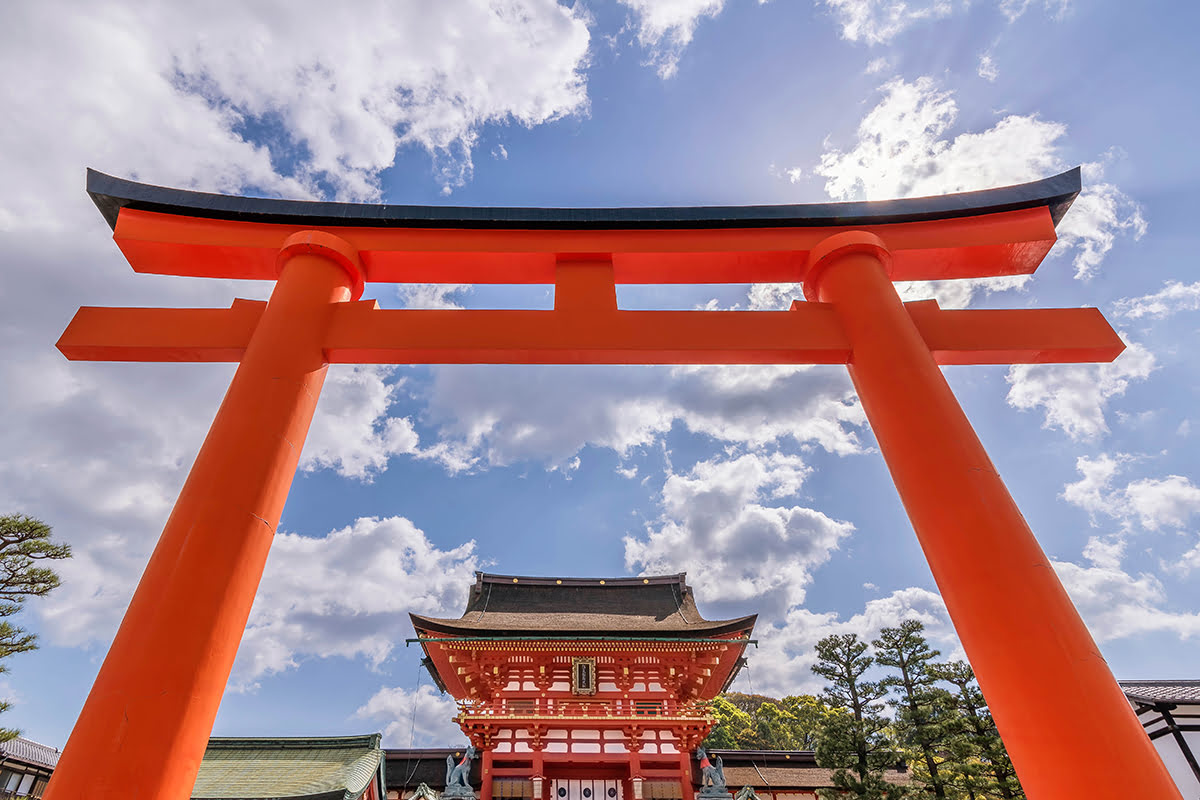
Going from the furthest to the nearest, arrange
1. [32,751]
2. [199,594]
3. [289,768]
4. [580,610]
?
1. [32,751]
2. [580,610]
3. [289,768]
4. [199,594]

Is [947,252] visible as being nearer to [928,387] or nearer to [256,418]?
[928,387]

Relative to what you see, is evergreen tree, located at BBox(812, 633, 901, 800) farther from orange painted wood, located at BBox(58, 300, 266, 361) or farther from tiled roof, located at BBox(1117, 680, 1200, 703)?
orange painted wood, located at BBox(58, 300, 266, 361)

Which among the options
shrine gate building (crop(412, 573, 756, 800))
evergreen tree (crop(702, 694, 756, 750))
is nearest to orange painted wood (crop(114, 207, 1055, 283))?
shrine gate building (crop(412, 573, 756, 800))

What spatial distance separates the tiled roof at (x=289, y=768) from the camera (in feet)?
33.5

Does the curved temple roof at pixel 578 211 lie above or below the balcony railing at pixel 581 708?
above

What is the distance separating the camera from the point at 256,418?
308 centimetres

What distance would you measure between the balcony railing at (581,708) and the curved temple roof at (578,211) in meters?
10.9

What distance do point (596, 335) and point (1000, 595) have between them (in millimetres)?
2497

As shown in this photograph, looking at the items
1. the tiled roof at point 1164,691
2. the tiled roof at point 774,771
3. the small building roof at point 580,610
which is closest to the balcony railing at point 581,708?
the small building roof at point 580,610

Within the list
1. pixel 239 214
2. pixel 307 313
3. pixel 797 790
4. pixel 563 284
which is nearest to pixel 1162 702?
pixel 797 790

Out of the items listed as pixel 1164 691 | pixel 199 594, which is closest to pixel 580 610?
pixel 1164 691

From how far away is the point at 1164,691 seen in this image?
35.0 ft

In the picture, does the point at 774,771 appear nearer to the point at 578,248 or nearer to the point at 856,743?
the point at 856,743

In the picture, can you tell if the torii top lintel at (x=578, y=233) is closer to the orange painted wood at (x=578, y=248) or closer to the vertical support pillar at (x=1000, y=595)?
the orange painted wood at (x=578, y=248)
